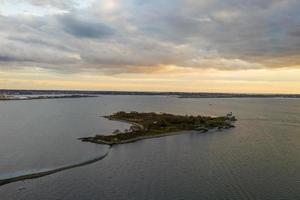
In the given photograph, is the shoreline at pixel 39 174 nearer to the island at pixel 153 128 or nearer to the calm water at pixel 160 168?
the calm water at pixel 160 168

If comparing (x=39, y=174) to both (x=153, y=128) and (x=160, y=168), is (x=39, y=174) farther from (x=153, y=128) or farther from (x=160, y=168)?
(x=153, y=128)

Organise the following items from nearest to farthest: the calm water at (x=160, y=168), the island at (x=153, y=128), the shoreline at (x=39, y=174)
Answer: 1. the calm water at (x=160, y=168)
2. the shoreline at (x=39, y=174)
3. the island at (x=153, y=128)

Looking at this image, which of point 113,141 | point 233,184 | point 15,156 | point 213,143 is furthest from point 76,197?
point 213,143

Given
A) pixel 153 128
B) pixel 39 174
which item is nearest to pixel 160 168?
pixel 39 174

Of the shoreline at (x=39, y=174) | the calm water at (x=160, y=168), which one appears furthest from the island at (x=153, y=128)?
the shoreline at (x=39, y=174)

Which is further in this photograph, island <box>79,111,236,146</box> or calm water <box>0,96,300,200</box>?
island <box>79,111,236,146</box>

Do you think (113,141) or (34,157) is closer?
(34,157)

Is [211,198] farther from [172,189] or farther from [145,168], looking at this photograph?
[145,168]

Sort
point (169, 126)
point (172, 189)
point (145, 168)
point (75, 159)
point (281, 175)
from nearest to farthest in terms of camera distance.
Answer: point (172, 189) < point (281, 175) < point (145, 168) < point (75, 159) < point (169, 126)

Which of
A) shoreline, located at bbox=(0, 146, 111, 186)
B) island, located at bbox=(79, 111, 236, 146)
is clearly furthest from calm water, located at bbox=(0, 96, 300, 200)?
island, located at bbox=(79, 111, 236, 146)

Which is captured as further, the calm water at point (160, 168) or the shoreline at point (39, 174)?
the shoreline at point (39, 174)

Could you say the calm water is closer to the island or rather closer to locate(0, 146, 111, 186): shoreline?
locate(0, 146, 111, 186): shoreline
